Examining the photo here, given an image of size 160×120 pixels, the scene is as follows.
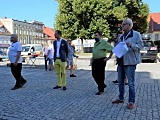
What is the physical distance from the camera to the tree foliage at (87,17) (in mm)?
41250

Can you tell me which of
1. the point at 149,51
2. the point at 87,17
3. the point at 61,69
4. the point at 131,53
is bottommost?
the point at 61,69

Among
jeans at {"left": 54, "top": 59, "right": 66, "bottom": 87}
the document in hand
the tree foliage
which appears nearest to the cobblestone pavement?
jeans at {"left": 54, "top": 59, "right": 66, "bottom": 87}

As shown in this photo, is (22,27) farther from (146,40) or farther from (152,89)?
(152,89)

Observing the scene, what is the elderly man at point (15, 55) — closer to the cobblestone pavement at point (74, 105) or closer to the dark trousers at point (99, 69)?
the cobblestone pavement at point (74, 105)

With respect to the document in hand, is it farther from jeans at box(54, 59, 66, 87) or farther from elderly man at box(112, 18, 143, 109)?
jeans at box(54, 59, 66, 87)

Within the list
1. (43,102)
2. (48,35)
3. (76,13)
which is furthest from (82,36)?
(48,35)

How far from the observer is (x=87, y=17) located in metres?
42.3

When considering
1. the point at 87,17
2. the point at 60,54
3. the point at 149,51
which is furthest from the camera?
the point at 87,17

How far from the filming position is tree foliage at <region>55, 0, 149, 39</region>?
4125cm

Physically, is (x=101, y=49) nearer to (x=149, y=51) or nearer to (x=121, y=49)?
(x=121, y=49)

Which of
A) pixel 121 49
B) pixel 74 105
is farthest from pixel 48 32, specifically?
pixel 121 49

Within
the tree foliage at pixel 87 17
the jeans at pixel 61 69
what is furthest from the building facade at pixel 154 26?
the jeans at pixel 61 69

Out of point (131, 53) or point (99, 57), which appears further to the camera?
point (99, 57)

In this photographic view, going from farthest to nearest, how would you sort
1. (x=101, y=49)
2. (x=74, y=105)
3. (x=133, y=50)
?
(x=101, y=49) < (x=74, y=105) < (x=133, y=50)
